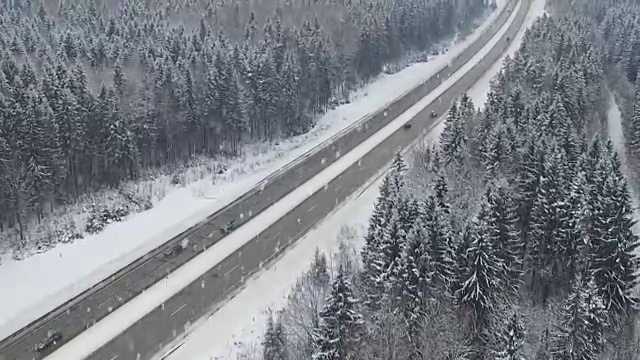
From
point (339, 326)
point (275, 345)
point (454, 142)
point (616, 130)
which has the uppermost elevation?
point (454, 142)

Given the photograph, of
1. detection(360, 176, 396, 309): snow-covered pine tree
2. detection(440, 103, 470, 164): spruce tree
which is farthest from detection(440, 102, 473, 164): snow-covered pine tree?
Result: detection(360, 176, 396, 309): snow-covered pine tree

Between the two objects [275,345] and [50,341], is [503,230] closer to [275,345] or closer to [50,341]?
[275,345]

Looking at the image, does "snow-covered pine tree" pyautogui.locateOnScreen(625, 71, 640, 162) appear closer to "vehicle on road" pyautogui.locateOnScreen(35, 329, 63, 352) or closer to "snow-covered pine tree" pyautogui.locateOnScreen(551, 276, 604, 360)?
"snow-covered pine tree" pyautogui.locateOnScreen(551, 276, 604, 360)

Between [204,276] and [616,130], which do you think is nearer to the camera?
[204,276]

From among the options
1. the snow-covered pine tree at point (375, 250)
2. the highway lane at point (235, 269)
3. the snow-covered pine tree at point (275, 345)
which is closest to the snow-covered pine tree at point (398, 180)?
the snow-covered pine tree at point (375, 250)

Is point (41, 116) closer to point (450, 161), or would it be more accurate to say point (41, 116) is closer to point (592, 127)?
point (450, 161)

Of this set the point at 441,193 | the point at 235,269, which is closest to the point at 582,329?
the point at 441,193

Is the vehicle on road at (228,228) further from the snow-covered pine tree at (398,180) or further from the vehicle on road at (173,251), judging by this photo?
the snow-covered pine tree at (398,180)
